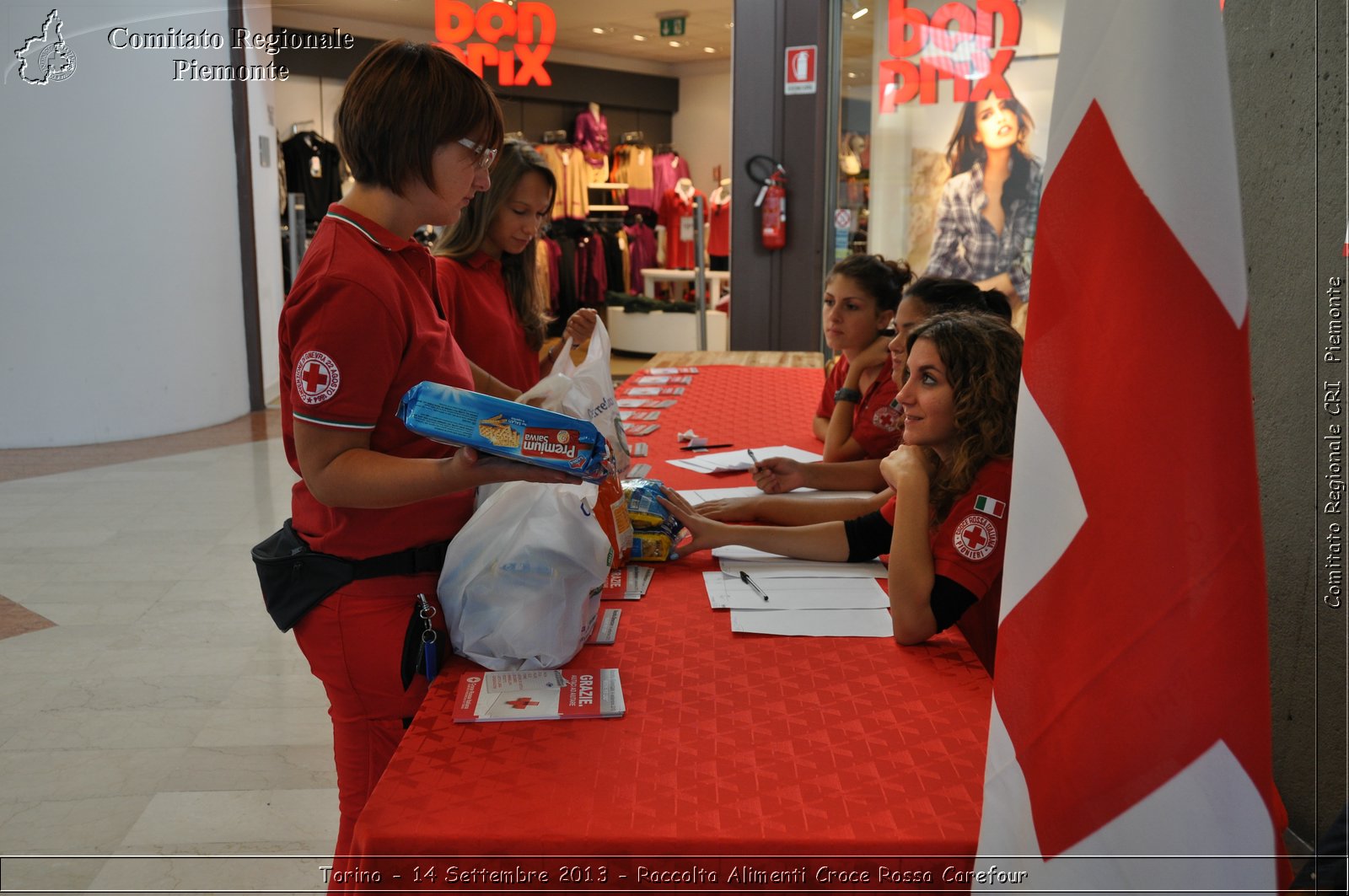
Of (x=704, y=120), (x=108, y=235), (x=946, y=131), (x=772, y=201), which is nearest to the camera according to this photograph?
(x=946, y=131)

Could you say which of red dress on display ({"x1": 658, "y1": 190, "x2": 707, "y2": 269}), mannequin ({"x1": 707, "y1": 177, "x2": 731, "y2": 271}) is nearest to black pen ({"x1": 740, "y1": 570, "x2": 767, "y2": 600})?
mannequin ({"x1": 707, "y1": 177, "x2": 731, "y2": 271})

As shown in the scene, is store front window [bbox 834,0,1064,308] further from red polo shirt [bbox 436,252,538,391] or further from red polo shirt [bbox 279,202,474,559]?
red polo shirt [bbox 279,202,474,559]

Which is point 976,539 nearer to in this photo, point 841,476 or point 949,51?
point 841,476

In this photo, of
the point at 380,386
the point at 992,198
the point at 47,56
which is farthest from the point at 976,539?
the point at 47,56

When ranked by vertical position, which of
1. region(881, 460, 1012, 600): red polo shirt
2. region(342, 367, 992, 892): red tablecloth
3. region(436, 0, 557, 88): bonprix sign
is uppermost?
region(436, 0, 557, 88): bonprix sign

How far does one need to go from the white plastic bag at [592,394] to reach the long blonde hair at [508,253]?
0.63 meters

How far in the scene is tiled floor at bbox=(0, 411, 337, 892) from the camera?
227 cm

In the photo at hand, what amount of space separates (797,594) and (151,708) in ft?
6.85

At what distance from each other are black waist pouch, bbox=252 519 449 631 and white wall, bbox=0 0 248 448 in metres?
5.63

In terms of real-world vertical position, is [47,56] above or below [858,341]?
above

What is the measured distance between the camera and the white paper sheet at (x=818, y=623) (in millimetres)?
1616

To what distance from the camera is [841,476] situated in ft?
8.40

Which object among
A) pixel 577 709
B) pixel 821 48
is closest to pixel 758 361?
pixel 821 48

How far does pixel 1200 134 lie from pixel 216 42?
7.29m
